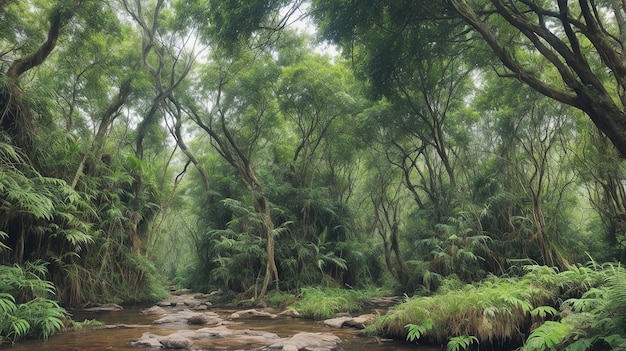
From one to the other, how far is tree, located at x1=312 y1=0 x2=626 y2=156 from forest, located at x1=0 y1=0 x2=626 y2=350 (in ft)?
0.15

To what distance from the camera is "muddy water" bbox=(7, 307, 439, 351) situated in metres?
7.11

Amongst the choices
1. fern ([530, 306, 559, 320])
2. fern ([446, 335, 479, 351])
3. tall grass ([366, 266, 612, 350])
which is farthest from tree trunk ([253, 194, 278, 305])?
fern ([530, 306, 559, 320])

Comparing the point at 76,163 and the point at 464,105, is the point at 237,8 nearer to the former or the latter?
the point at 76,163

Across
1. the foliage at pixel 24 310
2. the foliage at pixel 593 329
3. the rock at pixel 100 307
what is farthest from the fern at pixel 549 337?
the rock at pixel 100 307

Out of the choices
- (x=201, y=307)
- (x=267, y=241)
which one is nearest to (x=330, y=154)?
(x=267, y=241)

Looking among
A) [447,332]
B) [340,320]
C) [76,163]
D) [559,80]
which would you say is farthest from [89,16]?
[559,80]

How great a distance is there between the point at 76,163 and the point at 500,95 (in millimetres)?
15950

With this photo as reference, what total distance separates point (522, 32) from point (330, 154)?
14685 mm

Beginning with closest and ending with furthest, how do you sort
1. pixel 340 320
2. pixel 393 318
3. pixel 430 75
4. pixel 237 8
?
pixel 393 318
pixel 237 8
pixel 340 320
pixel 430 75

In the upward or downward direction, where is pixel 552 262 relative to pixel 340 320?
upward

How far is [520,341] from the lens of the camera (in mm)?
6672

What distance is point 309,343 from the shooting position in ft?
24.4

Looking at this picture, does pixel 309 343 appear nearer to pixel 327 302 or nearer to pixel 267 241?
pixel 327 302

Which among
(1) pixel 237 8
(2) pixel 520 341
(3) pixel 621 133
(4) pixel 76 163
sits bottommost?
(2) pixel 520 341
